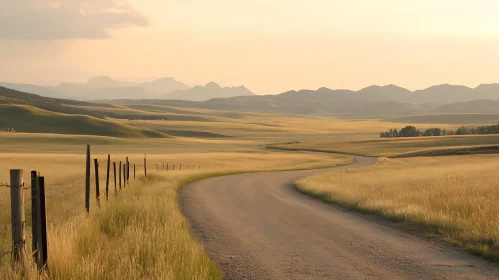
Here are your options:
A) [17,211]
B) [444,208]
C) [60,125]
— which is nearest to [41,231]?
[17,211]

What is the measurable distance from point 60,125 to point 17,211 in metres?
184

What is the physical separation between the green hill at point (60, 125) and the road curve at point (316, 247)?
5945 inches

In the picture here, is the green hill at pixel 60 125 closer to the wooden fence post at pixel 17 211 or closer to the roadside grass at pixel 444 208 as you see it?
the roadside grass at pixel 444 208

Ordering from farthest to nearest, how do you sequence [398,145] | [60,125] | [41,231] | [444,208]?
[60,125] < [398,145] < [444,208] < [41,231]

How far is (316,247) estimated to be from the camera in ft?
38.9

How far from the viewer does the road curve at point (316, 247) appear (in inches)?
375

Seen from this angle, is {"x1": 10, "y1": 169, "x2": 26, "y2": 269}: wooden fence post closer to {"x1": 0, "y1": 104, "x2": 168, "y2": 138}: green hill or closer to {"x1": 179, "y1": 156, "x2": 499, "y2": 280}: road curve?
{"x1": 179, "y1": 156, "x2": 499, "y2": 280}: road curve

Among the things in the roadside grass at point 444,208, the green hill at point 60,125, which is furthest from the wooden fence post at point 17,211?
the green hill at point 60,125

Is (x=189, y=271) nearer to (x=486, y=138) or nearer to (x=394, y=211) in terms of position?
(x=394, y=211)

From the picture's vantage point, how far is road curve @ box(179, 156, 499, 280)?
9.52 meters

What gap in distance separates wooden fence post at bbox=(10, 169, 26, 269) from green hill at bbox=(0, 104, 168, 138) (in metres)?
159

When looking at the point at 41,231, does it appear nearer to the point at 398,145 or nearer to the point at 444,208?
the point at 444,208

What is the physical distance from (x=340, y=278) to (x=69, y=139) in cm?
11884

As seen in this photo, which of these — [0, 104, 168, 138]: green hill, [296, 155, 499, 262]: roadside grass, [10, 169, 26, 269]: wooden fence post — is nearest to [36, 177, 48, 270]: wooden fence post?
[10, 169, 26, 269]: wooden fence post
